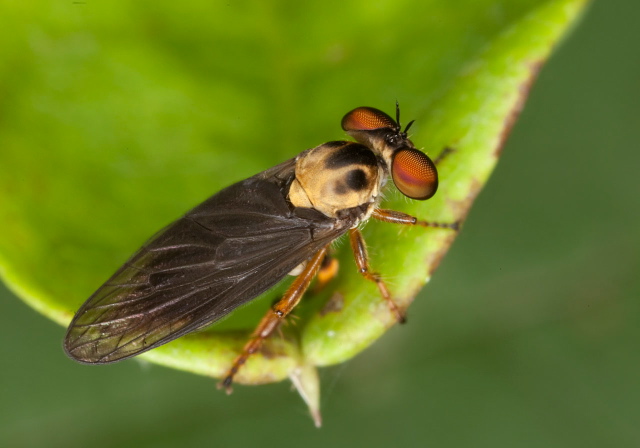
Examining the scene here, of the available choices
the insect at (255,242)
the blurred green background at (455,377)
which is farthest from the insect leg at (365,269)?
the blurred green background at (455,377)

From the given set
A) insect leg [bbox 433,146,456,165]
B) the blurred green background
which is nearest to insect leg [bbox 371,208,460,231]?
insect leg [bbox 433,146,456,165]

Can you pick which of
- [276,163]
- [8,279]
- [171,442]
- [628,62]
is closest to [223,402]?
[171,442]

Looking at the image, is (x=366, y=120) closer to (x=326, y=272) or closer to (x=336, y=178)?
(x=336, y=178)

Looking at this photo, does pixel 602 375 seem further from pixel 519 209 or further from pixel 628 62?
pixel 628 62

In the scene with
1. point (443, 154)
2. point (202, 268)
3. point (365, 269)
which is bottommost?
point (365, 269)

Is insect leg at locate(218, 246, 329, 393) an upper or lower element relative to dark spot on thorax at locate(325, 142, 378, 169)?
lower

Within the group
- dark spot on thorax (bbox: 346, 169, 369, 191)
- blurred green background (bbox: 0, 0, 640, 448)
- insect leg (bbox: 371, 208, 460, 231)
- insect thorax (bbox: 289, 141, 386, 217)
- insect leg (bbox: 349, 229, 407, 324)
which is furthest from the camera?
blurred green background (bbox: 0, 0, 640, 448)

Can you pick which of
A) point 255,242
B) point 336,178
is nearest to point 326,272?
point 255,242

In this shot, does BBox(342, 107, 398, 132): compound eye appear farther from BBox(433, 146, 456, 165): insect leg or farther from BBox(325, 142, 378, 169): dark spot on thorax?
BBox(433, 146, 456, 165): insect leg
